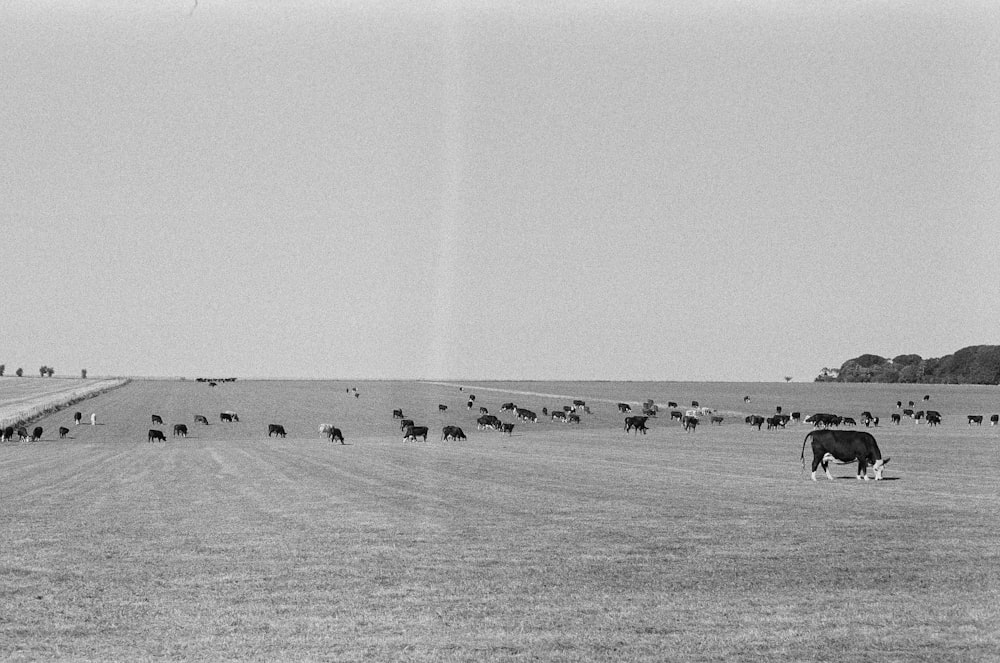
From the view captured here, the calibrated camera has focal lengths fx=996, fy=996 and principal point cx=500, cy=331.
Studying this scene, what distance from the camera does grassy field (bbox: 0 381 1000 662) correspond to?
1225 centimetres

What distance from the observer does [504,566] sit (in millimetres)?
16766

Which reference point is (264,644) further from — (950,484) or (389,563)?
(950,484)

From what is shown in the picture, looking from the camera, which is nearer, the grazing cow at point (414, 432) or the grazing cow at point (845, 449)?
the grazing cow at point (845, 449)

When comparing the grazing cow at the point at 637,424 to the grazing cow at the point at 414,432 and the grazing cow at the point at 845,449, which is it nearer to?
the grazing cow at the point at 414,432

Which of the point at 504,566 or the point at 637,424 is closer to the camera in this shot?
the point at 504,566

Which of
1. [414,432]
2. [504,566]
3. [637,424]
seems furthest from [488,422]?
[504,566]

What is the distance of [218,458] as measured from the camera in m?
49.8

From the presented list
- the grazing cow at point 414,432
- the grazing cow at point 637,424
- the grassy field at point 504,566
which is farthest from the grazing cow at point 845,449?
the grazing cow at point 637,424

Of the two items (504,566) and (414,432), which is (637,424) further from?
(504,566)

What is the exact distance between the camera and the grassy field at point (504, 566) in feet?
40.2

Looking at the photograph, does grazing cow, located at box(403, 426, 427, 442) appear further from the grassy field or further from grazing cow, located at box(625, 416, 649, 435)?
the grassy field

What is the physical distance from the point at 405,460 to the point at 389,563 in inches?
1157

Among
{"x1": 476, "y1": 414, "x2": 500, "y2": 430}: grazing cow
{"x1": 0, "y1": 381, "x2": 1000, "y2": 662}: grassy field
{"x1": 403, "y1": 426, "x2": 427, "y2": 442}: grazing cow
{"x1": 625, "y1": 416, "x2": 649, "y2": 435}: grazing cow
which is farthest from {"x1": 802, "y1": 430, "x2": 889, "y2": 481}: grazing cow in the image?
{"x1": 476, "y1": 414, "x2": 500, "y2": 430}: grazing cow

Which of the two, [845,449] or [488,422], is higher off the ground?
[845,449]
